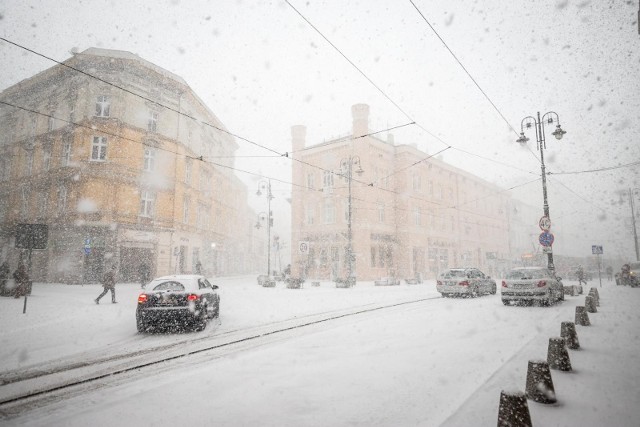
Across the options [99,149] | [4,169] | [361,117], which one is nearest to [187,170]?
[99,149]

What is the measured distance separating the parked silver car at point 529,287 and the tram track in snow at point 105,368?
29.3 ft

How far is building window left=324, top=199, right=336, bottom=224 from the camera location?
35562 mm

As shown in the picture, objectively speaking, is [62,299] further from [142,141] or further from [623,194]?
[623,194]

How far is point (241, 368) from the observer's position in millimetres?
5426

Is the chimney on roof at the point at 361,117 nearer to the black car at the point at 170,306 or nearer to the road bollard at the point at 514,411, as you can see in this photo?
the black car at the point at 170,306

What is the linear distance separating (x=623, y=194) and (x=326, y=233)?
121 ft

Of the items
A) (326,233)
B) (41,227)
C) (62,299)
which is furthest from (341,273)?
(41,227)

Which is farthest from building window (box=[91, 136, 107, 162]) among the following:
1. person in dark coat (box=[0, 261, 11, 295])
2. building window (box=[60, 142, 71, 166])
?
person in dark coat (box=[0, 261, 11, 295])

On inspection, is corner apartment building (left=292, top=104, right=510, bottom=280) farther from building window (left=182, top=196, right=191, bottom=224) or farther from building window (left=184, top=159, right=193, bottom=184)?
building window (left=182, top=196, right=191, bottom=224)

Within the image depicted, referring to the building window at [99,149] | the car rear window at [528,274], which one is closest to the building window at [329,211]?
the building window at [99,149]

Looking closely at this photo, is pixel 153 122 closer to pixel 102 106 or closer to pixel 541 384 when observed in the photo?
pixel 102 106

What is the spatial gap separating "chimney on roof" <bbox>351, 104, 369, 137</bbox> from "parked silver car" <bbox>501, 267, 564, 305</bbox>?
77.2 ft

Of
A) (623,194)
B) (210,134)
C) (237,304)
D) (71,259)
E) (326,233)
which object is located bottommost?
(237,304)

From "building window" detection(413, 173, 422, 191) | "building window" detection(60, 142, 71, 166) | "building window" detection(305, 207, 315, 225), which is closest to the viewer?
"building window" detection(60, 142, 71, 166)
